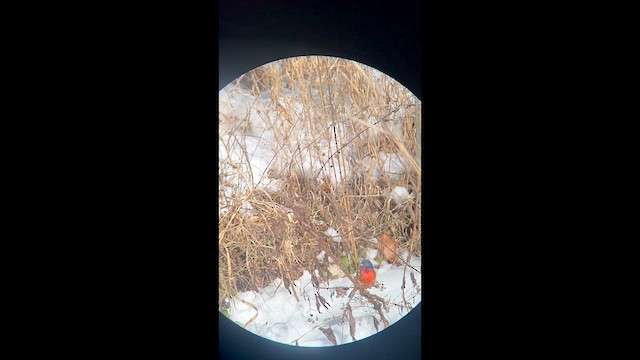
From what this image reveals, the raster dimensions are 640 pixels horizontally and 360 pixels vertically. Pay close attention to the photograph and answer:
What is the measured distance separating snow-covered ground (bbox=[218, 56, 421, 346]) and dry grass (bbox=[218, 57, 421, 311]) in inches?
0.5

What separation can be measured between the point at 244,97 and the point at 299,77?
455 mm

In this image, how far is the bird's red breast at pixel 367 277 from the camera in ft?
17.9

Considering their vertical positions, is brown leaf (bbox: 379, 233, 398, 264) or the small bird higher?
brown leaf (bbox: 379, 233, 398, 264)

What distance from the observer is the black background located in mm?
1425

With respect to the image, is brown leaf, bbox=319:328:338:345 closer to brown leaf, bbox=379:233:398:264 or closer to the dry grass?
the dry grass

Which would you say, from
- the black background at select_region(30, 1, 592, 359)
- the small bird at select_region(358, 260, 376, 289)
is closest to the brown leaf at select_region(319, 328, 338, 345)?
the small bird at select_region(358, 260, 376, 289)

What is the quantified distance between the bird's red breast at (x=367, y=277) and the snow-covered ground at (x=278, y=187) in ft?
0.15
